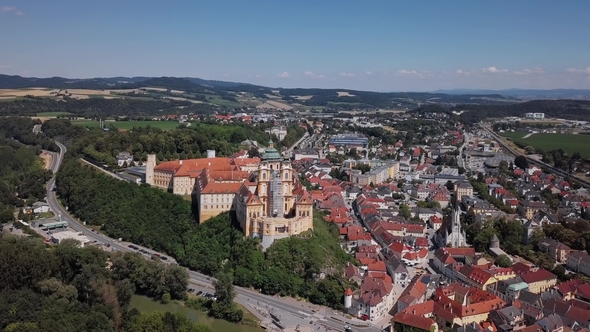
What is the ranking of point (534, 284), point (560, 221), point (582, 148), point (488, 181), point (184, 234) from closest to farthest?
1. point (534, 284)
2. point (184, 234)
3. point (560, 221)
4. point (488, 181)
5. point (582, 148)

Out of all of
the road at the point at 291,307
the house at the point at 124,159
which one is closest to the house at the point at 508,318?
the road at the point at 291,307

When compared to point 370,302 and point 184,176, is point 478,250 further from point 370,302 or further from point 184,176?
point 184,176

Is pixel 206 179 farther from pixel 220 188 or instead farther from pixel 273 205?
pixel 273 205

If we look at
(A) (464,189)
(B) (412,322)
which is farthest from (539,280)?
(A) (464,189)

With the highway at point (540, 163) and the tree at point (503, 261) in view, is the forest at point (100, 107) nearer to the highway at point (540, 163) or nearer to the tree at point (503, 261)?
the highway at point (540, 163)

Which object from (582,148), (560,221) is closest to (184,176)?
(560,221)

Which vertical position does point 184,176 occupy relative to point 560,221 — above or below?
above

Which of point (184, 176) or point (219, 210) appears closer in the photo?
point (219, 210)
